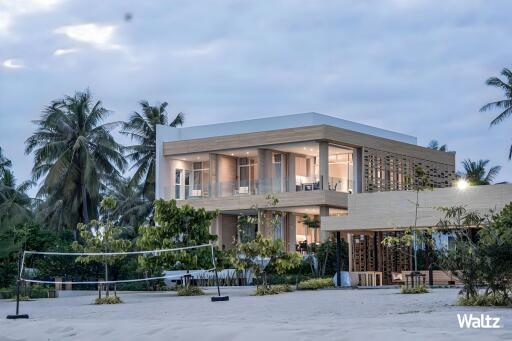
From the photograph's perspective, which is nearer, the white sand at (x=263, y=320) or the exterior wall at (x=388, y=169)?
the white sand at (x=263, y=320)

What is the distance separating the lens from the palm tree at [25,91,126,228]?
174 feet

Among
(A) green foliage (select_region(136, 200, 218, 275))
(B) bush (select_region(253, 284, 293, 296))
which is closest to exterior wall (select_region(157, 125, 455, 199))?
(A) green foliage (select_region(136, 200, 218, 275))

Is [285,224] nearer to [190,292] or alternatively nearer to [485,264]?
[190,292]

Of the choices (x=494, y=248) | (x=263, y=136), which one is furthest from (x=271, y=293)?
(x=263, y=136)

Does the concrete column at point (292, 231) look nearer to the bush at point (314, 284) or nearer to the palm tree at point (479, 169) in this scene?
the bush at point (314, 284)

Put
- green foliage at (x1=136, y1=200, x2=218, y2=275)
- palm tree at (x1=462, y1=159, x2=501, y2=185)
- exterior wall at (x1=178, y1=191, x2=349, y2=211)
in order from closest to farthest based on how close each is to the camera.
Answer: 1. green foliage at (x1=136, y1=200, x2=218, y2=275)
2. exterior wall at (x1=178, y1=191, x2=349, y2=211)
3. palm tree at (x1=462, y1=159, x2=501, y2=185)

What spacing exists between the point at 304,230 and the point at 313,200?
4.67m

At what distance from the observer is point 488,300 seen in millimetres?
19391

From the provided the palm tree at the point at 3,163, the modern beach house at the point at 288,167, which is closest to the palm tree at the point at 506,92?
the modern beach house at the point at 288,167

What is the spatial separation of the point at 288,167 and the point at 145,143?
1156cm

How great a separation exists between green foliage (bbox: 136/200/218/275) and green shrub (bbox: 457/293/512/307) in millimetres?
13675

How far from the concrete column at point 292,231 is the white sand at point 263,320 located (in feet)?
59.9

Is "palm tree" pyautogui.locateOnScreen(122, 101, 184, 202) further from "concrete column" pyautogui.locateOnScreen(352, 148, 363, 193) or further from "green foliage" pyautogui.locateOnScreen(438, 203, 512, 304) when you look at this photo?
"green foliage" pyautogui.locateOnScreen(438, 203, 512, 304)

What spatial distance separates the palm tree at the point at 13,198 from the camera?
56.9 meters
